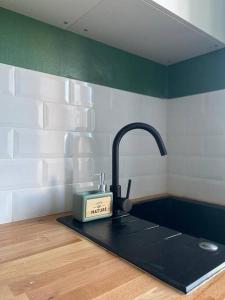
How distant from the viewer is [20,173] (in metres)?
0.82

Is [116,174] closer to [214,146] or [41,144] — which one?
[41,144]

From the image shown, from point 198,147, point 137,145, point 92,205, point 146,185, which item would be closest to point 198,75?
point 198,147

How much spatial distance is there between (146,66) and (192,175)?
61 centimetres

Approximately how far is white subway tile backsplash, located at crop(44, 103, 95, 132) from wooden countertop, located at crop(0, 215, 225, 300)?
1.39ft

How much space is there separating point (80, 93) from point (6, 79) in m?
0.28

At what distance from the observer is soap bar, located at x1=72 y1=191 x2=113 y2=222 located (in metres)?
0.76

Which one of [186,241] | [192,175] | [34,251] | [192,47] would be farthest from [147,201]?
[192,47]

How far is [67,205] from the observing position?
94cm

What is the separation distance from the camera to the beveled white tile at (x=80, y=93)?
95 cm

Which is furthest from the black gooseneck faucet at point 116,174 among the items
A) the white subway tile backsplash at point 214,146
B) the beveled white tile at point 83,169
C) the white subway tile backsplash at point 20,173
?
the white subway tile backsplash at point 214,146

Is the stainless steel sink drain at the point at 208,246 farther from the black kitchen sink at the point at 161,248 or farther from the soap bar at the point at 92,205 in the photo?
the soap bar at the point at 92,205

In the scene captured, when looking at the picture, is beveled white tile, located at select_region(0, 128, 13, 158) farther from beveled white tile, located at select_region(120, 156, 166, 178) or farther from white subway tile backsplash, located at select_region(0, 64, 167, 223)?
beveled white tile, located at select_region(120, 156, 166, 178)

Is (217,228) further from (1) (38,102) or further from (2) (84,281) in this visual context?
(1) (38,102)

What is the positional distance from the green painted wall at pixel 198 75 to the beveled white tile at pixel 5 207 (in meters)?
0.97
